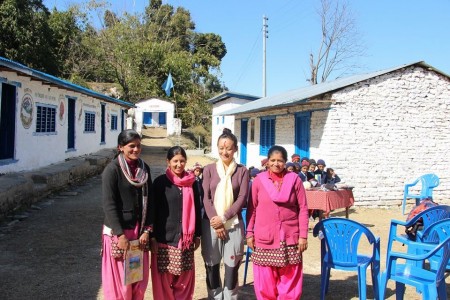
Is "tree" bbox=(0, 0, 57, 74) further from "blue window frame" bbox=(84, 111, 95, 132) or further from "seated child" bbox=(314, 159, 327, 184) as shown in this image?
"seated child" bbox=(314, 159, 327, 184)

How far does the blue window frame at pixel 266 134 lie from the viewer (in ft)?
45.9

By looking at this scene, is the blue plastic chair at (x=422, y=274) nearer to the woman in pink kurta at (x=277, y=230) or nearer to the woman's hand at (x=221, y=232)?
the woman in pink kurta at (x=277, y=230)

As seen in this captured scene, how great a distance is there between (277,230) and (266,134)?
11415mm

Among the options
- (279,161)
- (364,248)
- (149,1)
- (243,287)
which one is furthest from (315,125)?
(149,1)

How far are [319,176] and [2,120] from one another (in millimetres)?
6856

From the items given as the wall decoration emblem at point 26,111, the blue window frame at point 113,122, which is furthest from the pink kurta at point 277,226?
the blue window frame at point 113,122

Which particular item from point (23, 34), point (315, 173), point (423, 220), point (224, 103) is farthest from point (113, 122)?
point (423, 220)

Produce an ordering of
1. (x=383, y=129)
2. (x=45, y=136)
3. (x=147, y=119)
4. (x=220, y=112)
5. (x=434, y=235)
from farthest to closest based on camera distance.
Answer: (x=147, y=119)
(x=220, y=112)
(x=45, y=136)
(x=383, y=129)
(x=434, y=235)

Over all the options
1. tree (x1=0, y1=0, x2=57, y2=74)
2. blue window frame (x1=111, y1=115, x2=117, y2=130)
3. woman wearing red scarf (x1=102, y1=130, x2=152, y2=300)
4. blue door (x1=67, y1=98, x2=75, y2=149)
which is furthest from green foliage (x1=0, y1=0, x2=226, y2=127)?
woman wearing red scarf (x1=102, y1=130, x2=152, y2=300)

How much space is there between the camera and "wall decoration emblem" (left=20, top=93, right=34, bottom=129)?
32.2ft

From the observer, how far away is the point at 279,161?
11.6ft

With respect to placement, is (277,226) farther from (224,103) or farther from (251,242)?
(224,103)

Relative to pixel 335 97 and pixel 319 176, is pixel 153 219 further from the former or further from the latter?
pixel 335 97

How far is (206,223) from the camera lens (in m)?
3.55
